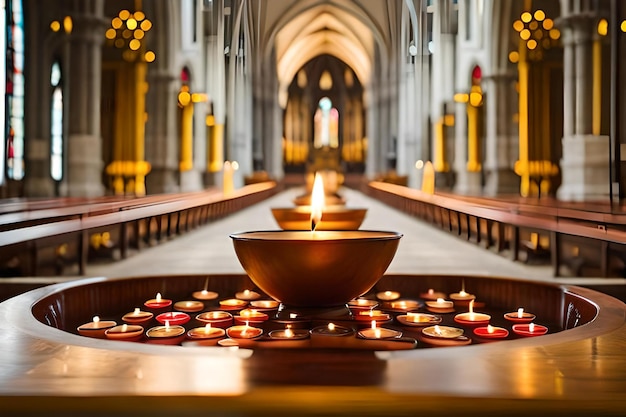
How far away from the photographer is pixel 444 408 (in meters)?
1.03

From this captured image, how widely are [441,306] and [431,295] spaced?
28cm

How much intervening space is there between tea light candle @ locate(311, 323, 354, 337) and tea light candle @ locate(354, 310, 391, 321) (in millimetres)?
245

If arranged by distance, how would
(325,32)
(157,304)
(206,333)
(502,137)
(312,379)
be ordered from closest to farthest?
(312,379) → (206,333) → (157,304) → (502,137) → (325,32)

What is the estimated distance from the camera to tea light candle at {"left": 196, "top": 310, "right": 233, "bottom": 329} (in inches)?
94.4

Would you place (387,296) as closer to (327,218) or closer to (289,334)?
(289,334)

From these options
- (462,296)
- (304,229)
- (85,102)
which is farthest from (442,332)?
(85,102)

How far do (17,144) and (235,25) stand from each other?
1051 cm

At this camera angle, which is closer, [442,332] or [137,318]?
[442,332]

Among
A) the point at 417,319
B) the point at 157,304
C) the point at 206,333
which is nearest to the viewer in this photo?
the point at 206,333

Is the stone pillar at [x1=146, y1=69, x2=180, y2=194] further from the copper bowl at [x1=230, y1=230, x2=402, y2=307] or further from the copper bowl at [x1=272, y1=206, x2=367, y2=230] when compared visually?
the copper bowl at [x1=230, y1=230, x2=402, y2=307]

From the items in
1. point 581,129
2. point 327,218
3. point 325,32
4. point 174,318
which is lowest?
point 174,318

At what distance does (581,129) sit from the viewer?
1103 cm

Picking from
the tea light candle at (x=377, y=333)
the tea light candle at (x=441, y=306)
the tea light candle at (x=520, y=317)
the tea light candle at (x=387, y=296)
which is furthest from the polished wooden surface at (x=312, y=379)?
the tea light candle at (x=387, y=296)

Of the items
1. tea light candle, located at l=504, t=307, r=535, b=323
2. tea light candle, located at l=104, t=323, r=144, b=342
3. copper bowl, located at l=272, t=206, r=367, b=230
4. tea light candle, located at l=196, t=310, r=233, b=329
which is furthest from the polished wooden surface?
copper bowl, located at l=272, t=206, r=367, b=230
